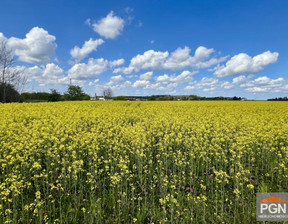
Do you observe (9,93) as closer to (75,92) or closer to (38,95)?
(38,95)

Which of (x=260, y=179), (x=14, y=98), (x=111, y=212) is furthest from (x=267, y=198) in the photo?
(x=14, y=98)

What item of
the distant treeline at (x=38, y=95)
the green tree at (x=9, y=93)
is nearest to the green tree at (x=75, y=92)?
the distant treeline at (x=38, y=95)

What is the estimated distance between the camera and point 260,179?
5859 millimetres

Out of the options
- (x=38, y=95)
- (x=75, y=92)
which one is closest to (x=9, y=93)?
(x=38, y=95)

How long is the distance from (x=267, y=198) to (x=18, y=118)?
1407 cm

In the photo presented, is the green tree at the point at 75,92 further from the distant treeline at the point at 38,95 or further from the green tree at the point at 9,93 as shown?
the green tree at the point at 9,93

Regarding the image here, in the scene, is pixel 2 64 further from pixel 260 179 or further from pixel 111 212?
pixel 260 179

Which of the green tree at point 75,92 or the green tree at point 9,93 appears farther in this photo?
the green tree at point 75,92

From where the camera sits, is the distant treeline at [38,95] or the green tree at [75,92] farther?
the green tree at [75,92]

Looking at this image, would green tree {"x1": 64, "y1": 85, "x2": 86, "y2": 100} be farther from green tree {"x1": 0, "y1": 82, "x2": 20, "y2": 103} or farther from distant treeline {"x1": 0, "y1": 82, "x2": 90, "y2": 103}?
green tree {"x1": 0, "y1": 82, "x2": 20, "y2": 103}

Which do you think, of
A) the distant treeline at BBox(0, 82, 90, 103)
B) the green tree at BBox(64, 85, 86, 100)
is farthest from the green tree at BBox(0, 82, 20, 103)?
the green tree at BBox(64, 85, 86, 100)

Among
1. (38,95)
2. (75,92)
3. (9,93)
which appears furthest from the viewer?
(75,92)

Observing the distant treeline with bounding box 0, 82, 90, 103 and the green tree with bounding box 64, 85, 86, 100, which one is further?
the green tree with bounding box 64, 85, 86, 100

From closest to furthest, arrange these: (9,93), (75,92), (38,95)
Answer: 1. (9,93)
2. (38,95)
3. (75,92)
